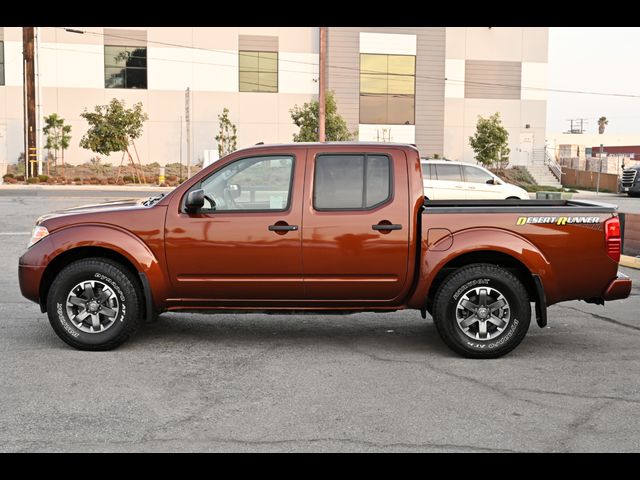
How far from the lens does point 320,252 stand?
22.2ft

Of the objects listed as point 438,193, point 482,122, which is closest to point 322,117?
point 438,193

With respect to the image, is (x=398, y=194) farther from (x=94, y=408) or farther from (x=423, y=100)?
(x=423, y=100)

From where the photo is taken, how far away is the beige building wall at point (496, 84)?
52.7 m

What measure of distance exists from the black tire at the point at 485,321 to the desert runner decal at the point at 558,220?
48 centimetres

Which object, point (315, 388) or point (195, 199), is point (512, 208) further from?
point (195, 199)

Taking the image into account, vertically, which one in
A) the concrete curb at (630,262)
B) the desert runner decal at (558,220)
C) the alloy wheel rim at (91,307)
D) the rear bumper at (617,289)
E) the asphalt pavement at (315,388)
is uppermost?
the desert runner decal at (558,220)

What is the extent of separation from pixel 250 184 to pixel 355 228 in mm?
1024

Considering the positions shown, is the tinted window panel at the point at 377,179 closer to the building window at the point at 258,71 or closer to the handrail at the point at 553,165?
the building window at the point at 258,71

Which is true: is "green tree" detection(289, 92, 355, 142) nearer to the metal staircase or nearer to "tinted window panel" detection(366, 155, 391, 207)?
the metal staircase

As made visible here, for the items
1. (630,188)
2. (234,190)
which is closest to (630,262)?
(234,190)

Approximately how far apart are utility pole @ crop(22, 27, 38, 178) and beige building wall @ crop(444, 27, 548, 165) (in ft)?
86.5

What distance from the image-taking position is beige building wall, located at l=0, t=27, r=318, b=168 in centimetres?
4928

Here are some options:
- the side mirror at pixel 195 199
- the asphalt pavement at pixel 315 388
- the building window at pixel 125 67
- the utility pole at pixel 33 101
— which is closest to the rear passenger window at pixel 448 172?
the asphalt pavement at pixel 315 388

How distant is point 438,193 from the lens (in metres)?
20.6
